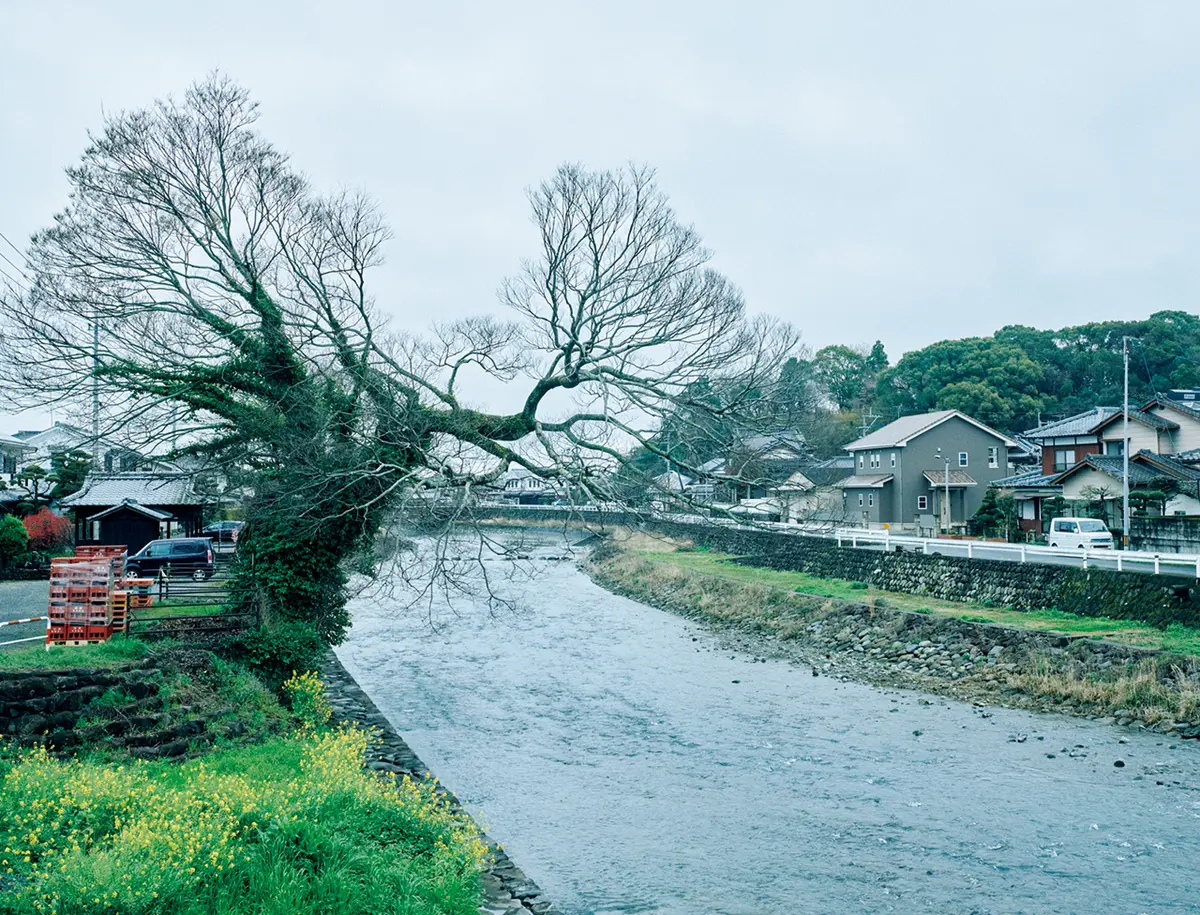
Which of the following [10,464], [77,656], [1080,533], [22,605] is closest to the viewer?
[77,656]

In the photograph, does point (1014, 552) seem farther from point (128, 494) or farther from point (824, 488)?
point (128, 494)

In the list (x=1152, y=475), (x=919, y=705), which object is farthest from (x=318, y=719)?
(x=1152, y=475)

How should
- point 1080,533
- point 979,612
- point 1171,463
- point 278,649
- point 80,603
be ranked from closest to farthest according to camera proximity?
point 80,603, point 278,649, point 979,612, point 1080,533, point 1171,463

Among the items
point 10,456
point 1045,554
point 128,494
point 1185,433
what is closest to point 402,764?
point 1045,554

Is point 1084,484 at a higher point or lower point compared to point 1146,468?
lower

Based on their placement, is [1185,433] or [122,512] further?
[1185,433]

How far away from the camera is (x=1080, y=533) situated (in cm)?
2798

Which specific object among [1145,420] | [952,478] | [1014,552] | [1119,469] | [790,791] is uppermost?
[1145,420]

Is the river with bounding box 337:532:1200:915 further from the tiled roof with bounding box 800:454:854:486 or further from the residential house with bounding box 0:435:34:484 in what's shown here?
the residential house with bounding box 0:435:34:484

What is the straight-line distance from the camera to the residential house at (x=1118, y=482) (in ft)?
101

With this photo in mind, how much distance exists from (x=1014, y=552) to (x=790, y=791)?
1625cm

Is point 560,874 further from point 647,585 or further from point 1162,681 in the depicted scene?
point 647,585

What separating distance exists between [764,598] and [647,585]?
812cm

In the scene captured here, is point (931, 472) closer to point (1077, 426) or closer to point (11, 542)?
point (1077, 426)
